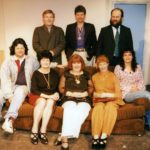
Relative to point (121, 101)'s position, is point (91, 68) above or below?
above

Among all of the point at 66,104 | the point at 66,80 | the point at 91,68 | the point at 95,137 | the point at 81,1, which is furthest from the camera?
the point at 81,1

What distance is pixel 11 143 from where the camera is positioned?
368 centimetres

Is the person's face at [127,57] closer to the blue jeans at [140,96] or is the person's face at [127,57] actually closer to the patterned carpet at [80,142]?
the blue jeans at [140,96]

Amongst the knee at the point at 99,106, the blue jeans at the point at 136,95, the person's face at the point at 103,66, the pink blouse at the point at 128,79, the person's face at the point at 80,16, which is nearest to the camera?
the knee at the point at 99,106

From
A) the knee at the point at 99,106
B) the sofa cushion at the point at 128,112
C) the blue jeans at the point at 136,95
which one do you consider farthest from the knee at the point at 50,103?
the blue jeans at the point at 136,95

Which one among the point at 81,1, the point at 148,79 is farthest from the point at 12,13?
the point at 148,79

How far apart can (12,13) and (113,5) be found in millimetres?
1786

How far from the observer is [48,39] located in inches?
178

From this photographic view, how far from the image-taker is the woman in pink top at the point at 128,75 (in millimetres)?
4137

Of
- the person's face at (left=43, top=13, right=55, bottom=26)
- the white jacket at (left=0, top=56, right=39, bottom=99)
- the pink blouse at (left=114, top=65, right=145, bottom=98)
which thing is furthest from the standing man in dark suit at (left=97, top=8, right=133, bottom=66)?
the white jacket at (left=0, top=56, right=39, bottom=99)

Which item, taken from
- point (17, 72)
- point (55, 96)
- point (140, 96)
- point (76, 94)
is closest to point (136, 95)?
point (140, 96)

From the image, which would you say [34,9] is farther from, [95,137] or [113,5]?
[95,137]

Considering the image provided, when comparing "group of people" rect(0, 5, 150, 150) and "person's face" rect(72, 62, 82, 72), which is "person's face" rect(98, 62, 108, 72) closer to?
"group of people" rect(0, 5, 150, 150)

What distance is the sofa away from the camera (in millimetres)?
3803
